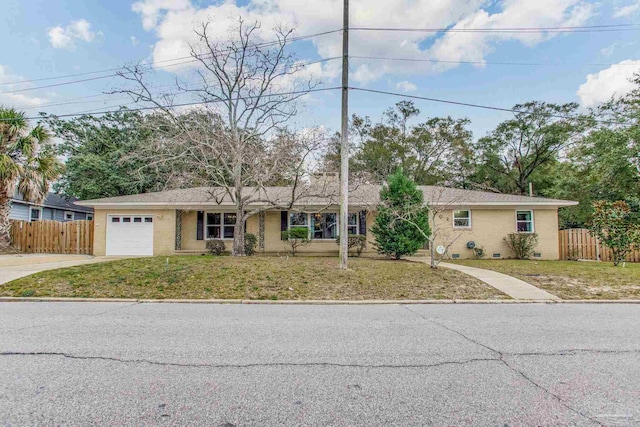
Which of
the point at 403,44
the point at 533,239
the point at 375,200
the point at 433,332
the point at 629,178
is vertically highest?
the point at 403,44

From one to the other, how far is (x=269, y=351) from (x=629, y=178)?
885 inches

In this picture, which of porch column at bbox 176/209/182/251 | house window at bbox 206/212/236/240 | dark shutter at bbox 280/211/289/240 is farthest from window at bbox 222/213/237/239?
dark shutter at bbox 280/211/289/240

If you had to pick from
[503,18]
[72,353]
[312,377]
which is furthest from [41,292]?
[503,18]

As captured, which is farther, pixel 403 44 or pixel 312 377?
pixel 403 44

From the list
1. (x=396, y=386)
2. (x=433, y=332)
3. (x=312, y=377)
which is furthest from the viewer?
(x=433, y=332)

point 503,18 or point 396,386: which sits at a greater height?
Answer: point 503,18

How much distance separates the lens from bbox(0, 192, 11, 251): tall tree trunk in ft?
55.3

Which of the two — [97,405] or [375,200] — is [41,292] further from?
[375,200]

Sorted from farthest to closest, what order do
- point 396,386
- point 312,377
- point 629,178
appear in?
point 629,178 → point 312,377 → point 396,386

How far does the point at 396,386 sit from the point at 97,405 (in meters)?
2.62

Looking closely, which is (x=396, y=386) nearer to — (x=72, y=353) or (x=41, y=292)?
(x=72, y=353)

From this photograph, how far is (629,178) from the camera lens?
18.9m

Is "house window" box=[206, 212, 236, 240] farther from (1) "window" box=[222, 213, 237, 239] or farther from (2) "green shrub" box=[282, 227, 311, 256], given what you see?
(2) "green shrub" box=[282, 227, 311, 256]

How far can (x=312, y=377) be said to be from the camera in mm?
3662
